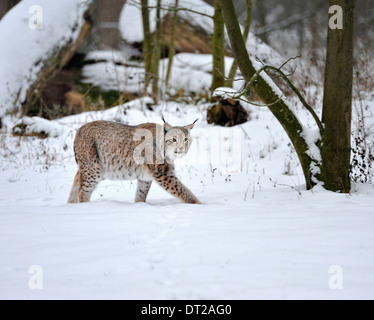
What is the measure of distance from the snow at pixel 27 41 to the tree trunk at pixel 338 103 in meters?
6.27

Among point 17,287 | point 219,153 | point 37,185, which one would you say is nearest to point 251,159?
point 219,153

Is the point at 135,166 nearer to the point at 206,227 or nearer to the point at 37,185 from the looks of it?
the point at 206,227

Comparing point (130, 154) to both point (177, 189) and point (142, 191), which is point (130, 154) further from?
point (177, 189)

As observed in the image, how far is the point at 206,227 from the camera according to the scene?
3584 mm

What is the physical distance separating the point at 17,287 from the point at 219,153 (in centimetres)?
538

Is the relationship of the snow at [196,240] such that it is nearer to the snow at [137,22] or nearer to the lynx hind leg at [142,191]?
the lynx hind leg at [142,191]

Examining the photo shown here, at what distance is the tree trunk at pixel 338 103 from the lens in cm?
424

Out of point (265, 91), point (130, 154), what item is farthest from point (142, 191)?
point (265, 91)

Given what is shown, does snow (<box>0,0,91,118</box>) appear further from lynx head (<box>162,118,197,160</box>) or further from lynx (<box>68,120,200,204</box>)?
lynx head (<box>162,118,197,160</box>)

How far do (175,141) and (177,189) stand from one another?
56 cm

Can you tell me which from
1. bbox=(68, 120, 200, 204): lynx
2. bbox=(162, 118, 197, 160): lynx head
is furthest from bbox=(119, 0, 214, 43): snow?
bbox=(162, 118, 197, 160): lynx head

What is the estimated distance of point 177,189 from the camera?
15.6 ft

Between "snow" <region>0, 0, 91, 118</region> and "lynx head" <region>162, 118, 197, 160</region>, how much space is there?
5.35 metres

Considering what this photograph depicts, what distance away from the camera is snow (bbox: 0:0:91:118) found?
909 centimetres
